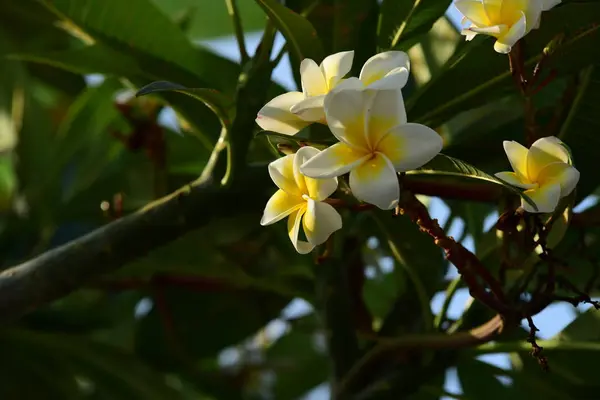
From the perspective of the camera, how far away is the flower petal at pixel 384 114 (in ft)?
1.22

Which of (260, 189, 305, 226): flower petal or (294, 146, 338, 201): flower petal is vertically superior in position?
(294, 146, 338, 201): flower petal

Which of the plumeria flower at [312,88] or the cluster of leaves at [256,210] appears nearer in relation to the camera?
the plumeria flower at [312,88]

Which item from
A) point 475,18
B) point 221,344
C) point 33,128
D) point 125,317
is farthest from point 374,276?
point 475,18

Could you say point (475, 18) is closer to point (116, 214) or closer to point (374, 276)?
point (116, 214)

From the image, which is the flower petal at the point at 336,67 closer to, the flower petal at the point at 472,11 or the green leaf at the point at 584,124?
the flower petal at the point at 472,11

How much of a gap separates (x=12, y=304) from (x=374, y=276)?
1.73 ft

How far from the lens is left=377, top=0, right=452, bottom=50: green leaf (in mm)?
548

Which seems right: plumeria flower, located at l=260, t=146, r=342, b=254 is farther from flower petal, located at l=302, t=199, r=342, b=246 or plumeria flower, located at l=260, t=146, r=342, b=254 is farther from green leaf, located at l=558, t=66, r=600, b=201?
green leaf, located at l=558, t=66, r=600, b=201

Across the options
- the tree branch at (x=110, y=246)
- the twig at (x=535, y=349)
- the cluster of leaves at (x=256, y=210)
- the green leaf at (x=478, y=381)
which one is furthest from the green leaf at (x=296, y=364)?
the twig at (x=535, y=349)

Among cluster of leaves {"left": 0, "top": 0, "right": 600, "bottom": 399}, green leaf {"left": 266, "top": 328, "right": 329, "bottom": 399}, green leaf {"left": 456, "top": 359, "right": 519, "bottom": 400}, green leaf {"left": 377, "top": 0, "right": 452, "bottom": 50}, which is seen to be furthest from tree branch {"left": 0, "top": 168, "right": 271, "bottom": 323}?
green leaf {"left": 266, "top": 328, "right": 329, "bottom": 399}

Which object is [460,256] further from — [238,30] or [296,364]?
[296,364]

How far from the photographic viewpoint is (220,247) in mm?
750

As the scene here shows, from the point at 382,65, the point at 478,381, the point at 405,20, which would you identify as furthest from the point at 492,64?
the point at 478,381

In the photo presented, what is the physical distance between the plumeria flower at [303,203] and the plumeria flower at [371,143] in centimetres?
2
